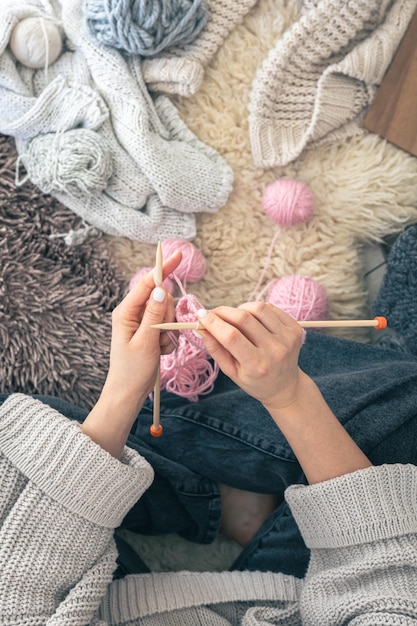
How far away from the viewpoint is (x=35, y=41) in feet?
3.15

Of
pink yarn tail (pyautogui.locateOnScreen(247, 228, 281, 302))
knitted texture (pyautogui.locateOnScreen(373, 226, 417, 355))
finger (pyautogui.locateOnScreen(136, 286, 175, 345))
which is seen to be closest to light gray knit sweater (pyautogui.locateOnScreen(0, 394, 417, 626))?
finger (pyautogui.locateOnScreen(136, 286, 175, 345))

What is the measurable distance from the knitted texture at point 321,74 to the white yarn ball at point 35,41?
1.08 ft

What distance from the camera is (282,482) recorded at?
968mm

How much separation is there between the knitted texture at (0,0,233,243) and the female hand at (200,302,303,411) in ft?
1.26

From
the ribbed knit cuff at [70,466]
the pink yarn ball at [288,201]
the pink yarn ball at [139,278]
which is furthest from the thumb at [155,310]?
the pink yarn ball at [288,201]

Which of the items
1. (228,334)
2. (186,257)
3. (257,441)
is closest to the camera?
(228,334)

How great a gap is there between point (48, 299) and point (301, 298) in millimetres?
409

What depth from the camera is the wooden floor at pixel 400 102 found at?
3.37 feet

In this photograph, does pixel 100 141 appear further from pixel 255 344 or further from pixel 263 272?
pixel 255 344

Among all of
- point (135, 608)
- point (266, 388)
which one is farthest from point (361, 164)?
point (135, 608)

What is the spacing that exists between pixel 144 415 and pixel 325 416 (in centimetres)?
33

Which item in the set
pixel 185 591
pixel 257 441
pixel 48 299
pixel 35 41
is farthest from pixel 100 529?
pixel 35 41

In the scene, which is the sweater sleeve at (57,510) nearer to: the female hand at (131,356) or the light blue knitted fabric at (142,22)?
the female hand at (131,356)

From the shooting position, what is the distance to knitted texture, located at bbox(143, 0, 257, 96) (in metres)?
1.02
